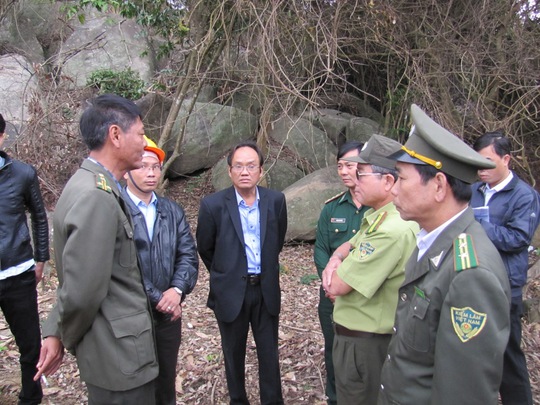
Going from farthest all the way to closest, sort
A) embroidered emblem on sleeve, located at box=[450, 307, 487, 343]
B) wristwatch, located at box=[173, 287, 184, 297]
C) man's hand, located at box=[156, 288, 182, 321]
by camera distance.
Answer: wristwatch, located at box=[173, 287, 184, 297], man's hand, located at box=[156, 288, 182, 321], embroidered emblem on sleeve, located at box=[450, 307, 487, 343]

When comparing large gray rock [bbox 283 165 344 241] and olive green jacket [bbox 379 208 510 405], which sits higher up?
olive green jacket [bbox 379 208 510 405]

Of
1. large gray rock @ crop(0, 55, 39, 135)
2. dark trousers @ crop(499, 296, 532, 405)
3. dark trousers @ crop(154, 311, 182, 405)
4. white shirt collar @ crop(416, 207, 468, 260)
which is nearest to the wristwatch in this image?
dark trousers @ crop(154, 311, 182, 405)

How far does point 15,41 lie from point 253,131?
713 cm

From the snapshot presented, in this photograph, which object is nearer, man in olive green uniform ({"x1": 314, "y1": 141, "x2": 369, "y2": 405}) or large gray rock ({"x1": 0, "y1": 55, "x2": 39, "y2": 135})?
man in olive green uniform ({"x1": 314, "y1": 141, "x2": 369, "y2": 405})

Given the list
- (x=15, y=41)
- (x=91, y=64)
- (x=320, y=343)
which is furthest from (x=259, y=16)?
(x=15, y=41)

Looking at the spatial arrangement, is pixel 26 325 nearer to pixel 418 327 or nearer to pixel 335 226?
pixel 335 226

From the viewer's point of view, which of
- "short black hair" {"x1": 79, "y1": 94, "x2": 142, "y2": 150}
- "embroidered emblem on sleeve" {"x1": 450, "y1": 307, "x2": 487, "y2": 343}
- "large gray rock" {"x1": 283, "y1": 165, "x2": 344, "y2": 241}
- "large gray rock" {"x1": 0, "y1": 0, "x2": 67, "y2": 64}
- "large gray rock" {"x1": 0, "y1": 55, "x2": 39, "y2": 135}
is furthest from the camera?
"large gray rock" {"x1": 0, "y1": 0, "x2": 67, "y2": 64}

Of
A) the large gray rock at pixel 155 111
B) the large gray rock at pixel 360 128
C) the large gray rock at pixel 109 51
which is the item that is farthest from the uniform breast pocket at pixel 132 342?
the large gray rock at pixel 109 51

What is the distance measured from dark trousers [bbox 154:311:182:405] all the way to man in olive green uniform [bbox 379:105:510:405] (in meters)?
1.34

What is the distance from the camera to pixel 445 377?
1536 millimetres

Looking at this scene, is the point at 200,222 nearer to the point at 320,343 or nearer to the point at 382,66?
the point at 320,343

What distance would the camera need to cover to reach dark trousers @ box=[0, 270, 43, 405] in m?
3.04

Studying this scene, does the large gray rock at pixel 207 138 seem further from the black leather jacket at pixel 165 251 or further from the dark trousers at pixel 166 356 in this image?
the dark trousers at pixel 166 356

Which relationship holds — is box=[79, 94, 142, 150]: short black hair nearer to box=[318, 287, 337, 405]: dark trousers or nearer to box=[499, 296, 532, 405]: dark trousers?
box=[318, 287, 337, 405]: dark trousers
